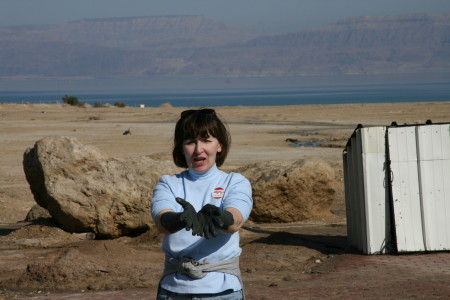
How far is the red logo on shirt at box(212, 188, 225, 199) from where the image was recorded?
3848 mm

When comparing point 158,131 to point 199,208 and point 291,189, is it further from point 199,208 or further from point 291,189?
point 199,208

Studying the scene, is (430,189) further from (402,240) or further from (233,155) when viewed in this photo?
(233,155)

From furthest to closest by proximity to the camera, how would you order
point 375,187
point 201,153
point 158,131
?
point 158,131 < point 375,187 < point 201,153

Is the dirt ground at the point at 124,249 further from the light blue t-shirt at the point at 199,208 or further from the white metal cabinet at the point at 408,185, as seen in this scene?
the light blue t-shirt at the point at 199,208

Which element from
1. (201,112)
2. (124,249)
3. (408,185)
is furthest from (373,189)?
(201,112)

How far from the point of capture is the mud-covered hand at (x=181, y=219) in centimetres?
338

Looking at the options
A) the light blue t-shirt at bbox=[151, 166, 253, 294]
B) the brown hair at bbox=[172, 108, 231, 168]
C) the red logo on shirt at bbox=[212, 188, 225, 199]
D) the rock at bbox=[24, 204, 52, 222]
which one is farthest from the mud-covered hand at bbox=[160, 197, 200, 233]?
the rock at bbox=[24, 204, 52, 222]

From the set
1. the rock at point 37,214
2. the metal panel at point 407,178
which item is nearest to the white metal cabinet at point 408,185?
the metal panel at point 407,178

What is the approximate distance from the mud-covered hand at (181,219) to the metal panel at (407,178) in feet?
21.5

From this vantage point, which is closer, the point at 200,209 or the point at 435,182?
the point at 200,209

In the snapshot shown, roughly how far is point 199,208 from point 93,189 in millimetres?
8131

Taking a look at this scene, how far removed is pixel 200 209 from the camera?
378 centimetres

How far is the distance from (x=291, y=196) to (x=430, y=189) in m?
3.56

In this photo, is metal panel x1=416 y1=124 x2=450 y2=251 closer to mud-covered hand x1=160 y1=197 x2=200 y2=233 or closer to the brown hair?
the brown hair
